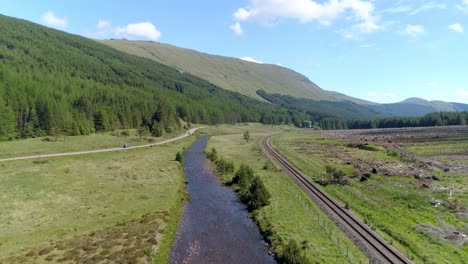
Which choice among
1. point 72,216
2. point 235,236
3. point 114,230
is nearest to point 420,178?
point 235,236

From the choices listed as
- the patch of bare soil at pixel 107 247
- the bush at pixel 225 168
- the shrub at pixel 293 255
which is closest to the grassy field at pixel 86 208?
the patch of bare soil at pixel 107 247

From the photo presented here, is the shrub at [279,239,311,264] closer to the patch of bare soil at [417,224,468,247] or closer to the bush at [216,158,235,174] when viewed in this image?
the patch of bare soil at [417,224,468,247]

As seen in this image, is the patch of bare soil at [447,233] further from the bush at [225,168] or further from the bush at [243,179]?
the bush at [225,168]


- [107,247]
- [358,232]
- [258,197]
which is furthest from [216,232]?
[358,232]

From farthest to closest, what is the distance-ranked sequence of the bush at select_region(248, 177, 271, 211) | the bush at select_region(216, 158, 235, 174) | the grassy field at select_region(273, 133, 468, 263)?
the bush at select_region(216, 158, 235, 174)
the bush at select_region(248, 177, 271, 211)
the grassy field at select_region(273, 133, 468, 263)

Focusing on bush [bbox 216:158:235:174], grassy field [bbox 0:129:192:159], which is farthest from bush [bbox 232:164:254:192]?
grassy field [bbox 0:129:192:159]

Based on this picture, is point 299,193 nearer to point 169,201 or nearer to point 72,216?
point 169,201
